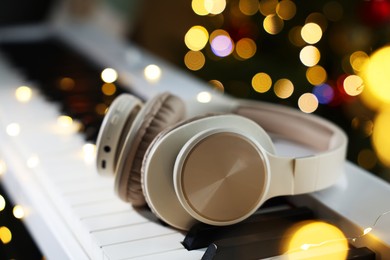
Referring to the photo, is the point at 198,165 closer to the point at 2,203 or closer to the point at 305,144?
the point at 305,144

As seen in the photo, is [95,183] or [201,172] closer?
[201,172]

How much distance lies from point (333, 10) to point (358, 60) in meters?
0.16

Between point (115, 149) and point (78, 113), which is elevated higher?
point (115, 149)

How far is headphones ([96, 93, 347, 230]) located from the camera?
0.93m

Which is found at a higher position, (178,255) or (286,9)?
(286,9)

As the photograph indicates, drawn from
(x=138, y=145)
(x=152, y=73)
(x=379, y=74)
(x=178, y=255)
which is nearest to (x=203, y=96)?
(x=152, y=73)

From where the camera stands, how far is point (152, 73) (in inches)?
68.6

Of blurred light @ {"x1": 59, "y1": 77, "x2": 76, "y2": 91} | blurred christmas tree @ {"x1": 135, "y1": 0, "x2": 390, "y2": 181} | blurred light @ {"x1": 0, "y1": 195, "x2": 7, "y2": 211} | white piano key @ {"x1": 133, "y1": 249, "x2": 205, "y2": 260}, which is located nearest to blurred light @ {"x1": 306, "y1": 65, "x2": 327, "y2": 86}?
blurred christmas tree @ {"x1": 135, "y1": 0, "x2": 390, "y2": 181}

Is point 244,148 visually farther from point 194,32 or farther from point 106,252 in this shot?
point 194,32

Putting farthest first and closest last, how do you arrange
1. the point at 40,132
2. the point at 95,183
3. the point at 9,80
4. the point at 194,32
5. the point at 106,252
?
the point at 194,32 < the point at 9,80 < the point at 40,132 < the point at 95,183 < the point at 106,252

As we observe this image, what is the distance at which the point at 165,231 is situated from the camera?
3.28 ft

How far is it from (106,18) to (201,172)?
1684 mm

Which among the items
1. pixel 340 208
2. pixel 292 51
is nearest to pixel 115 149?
pixel 340 208

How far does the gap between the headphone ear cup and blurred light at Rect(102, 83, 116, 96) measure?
2.02 ft
